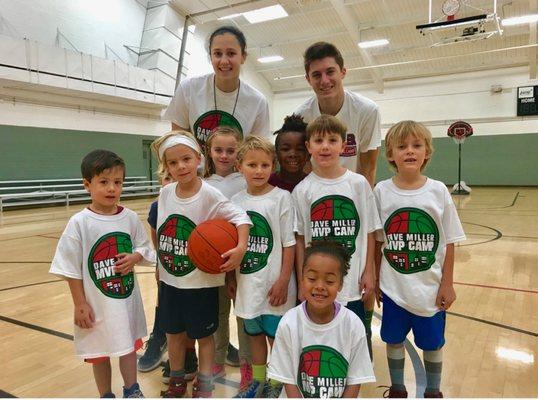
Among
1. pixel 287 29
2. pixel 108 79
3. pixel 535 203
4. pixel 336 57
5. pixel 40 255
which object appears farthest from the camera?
pixel 287 29

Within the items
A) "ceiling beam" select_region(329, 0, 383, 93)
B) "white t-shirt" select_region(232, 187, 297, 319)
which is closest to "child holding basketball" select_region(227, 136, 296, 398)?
"white t-shirt" select_region(232, 187, 297, 319)

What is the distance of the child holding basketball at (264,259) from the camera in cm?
189

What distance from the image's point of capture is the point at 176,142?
1.95 metres

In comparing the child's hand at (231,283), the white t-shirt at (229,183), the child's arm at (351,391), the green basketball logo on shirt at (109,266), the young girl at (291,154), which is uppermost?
the young girl at (291,154)

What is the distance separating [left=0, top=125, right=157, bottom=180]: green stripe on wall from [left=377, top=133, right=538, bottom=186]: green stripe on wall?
9956mm

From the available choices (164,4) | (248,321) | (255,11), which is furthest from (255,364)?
(164,4)

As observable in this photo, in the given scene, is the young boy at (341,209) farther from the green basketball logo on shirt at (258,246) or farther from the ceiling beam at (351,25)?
the ceiling beam at (351,25)

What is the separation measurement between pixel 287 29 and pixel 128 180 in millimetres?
7440

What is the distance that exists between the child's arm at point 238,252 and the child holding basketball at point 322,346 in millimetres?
365

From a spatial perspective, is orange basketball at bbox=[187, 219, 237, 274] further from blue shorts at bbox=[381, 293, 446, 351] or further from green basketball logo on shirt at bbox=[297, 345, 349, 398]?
blue shorts at bbox=[381, 293, 446, 351]

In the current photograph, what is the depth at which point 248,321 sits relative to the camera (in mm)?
1966

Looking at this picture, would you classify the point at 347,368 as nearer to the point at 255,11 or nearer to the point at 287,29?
the point at 255,11

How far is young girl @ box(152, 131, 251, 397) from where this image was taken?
192 cm

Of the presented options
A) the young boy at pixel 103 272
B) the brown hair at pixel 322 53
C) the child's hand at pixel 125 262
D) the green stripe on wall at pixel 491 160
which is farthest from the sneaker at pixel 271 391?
the green stripe on wall at pixel 491 160
